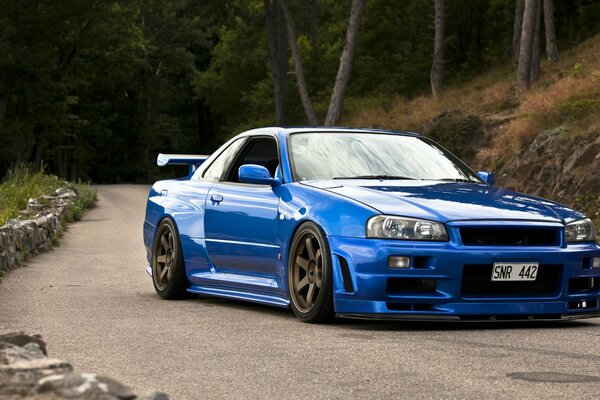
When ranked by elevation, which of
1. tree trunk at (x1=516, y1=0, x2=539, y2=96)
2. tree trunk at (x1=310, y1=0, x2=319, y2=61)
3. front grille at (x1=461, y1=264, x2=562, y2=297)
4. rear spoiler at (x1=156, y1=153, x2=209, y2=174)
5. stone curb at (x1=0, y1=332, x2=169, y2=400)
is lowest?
front grille at (x1=461, y1=264, x2=562, y2=297)

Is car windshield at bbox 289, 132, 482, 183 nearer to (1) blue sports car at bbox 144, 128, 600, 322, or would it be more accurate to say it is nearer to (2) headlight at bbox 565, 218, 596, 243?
(1) blue sports car at bbox 144, 128, 600, 322

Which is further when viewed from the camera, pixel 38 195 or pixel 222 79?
pixel 222 79

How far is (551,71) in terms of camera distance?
151ft

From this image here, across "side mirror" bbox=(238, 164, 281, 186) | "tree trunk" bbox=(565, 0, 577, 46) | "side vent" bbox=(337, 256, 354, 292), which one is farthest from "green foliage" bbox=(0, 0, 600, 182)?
"side vent" bbox=(337, 256, 354, 292)

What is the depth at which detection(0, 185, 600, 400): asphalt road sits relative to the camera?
22.4 feet

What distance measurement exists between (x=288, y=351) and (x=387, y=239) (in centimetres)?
144

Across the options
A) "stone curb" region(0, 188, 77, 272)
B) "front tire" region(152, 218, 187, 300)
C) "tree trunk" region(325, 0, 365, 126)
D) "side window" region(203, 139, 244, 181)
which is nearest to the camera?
"side window" region(203, 139, 244, 181)

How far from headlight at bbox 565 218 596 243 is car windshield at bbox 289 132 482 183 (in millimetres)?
1443

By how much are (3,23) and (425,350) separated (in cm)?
5071

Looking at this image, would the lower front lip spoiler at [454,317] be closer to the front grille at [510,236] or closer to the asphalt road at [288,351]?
the asphalt road at [288,351]

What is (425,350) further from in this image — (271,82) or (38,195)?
(271,82)

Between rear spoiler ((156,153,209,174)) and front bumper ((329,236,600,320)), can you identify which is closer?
front bumper ((329,236,600,320))

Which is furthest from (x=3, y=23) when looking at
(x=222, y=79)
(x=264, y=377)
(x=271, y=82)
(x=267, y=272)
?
(x=264, y=377)

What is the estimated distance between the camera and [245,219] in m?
11.0
